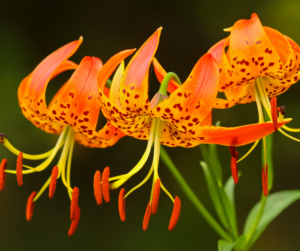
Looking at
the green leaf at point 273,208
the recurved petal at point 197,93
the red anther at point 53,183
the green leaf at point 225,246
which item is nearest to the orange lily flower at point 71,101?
the red anther at point 53,183

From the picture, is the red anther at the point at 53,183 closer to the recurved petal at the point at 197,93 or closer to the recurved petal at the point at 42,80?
the recurved petal at the point at 42,80

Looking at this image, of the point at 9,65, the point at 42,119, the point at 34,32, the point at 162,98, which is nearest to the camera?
the point at 162,98

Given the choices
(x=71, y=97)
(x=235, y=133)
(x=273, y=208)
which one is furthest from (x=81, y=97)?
(x=273, y=208)

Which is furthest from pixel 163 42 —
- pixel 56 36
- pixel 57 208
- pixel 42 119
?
pixel 42 119

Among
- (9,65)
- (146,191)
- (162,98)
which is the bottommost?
(146,191)

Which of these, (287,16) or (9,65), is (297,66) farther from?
(9,65)
